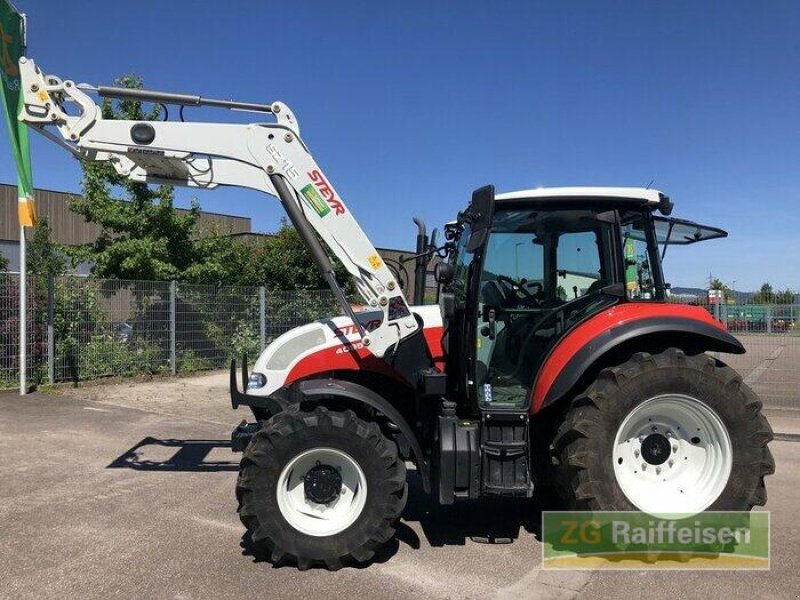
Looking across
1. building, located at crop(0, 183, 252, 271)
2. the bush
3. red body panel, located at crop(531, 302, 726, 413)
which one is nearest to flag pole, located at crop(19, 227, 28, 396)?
the bush

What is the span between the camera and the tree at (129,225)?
42.9 ft

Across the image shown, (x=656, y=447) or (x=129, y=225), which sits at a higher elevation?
Result: (x=129, y=225)

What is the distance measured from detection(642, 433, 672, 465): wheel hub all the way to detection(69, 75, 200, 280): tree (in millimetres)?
11300

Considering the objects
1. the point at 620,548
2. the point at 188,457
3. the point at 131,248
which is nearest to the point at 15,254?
the point at 131,248

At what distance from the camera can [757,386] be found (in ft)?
33.9

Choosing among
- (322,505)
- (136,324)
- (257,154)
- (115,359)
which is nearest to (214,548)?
(322,505)

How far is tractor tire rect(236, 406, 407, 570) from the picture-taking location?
3895mm

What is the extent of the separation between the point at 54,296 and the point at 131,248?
6.91 ft

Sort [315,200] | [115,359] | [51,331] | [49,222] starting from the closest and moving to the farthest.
→ [315,200]
[51,331]
[115,359]
[49,222]

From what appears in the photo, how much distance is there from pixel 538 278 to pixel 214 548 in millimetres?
2918

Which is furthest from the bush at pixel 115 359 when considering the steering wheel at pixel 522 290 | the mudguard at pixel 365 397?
the steering wheel at pixel 522 290

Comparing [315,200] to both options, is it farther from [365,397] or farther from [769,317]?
[769,317]

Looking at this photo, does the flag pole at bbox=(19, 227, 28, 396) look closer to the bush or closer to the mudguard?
the bush

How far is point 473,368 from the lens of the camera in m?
4.30
